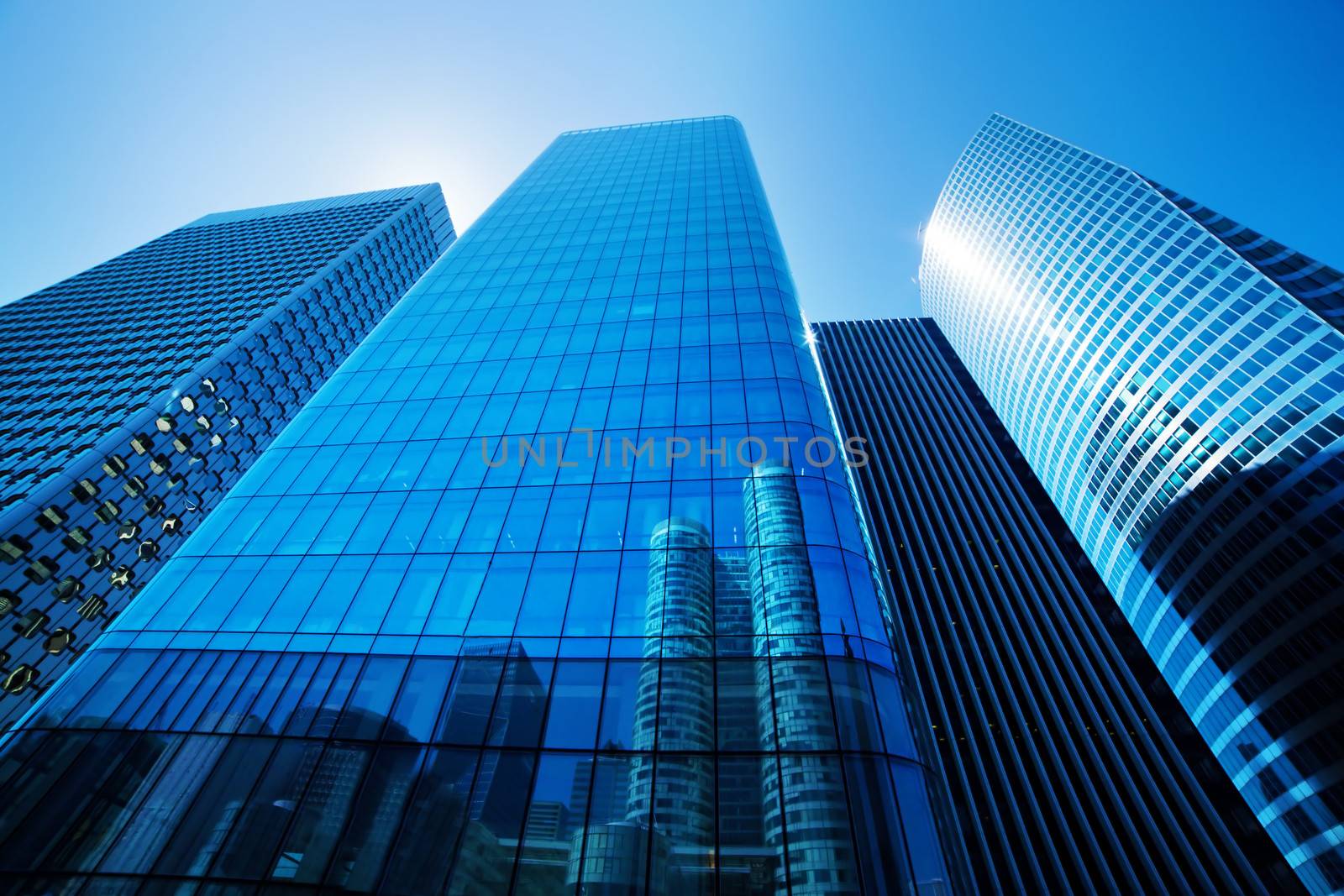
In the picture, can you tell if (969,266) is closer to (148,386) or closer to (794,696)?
(794,696)

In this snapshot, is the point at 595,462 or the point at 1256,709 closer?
the point at 595,462

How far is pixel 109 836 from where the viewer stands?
13828 millimetres

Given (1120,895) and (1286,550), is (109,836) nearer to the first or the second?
(1120,895)

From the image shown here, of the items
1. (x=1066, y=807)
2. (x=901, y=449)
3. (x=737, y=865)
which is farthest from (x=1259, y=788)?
(x=737, y=865)

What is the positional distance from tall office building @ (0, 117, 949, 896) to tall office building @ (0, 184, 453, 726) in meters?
24.4

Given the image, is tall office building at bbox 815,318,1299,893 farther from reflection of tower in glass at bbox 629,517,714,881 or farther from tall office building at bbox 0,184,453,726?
tall office building at bbox 0,184,453,726

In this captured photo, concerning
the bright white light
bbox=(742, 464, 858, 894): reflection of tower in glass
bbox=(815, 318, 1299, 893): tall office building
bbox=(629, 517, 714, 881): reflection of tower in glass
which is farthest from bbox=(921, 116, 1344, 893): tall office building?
bbox=(629, 517, 714, 881): reflection of tower in glass

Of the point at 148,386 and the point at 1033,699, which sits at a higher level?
the point at 148,386

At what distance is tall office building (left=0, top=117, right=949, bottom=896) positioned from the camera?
1310 centimetres

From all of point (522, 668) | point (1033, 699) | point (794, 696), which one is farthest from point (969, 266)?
point (522, 668)

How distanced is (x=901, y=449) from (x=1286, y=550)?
167 feet

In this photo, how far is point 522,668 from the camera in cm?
1659

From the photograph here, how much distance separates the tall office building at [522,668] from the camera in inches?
516

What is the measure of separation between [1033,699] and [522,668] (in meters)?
71.4
